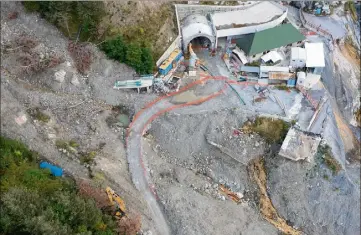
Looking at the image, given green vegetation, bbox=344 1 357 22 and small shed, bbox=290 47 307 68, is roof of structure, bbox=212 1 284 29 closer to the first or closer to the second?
small shed, bbox=290 47 307 68

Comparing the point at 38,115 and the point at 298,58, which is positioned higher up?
the point at 298,58

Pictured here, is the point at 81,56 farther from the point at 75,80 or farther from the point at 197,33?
the point at 197,33

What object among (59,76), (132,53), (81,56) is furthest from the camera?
(81,56)

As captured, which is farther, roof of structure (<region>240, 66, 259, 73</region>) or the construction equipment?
roof of structure (<region>240, 66, 259, 73</region>)

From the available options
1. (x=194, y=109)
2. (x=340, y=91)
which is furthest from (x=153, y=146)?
(x=340, y=91)

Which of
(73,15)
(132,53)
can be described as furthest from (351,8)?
(73,15)

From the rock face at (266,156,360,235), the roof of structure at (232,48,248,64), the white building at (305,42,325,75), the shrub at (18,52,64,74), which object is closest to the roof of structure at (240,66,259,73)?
the roof of structure at (232,48,248,64)
